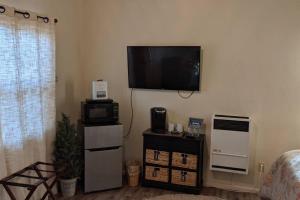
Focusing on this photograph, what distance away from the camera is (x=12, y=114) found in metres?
2.74

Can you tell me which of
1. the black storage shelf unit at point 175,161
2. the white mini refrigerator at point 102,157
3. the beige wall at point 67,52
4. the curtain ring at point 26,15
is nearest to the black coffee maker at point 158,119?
the black storage shelf unit at point 175,161

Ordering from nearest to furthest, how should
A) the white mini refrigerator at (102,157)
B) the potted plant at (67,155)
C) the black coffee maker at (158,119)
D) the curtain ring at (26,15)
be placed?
the curtain ring at (26,15) → the potted plant at (67,155) → the white mini refrigerator at (102,157) → the black coffee maker at (158,119)

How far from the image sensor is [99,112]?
354cm

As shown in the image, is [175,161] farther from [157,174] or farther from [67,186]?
[67,186]

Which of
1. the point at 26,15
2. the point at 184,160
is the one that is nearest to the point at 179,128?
the point at 184,160

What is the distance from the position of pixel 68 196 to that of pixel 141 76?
5.67 feet

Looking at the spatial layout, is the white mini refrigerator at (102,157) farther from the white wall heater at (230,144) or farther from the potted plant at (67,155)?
the white wall heater at (230,144)

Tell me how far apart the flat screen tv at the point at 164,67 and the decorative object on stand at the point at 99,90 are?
1.41ft

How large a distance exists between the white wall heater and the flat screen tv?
57 centimetres

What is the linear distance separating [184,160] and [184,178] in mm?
223

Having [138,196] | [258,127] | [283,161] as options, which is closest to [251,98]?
[258,127]

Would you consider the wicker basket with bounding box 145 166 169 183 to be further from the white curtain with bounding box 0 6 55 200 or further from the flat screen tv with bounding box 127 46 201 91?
the white curtain with bounding box 0 6 55 200

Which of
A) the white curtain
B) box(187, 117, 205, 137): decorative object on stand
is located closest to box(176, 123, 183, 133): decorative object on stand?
box(187, 117, 205, 137): decorative object on stand

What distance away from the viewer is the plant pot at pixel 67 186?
11.1 ft
